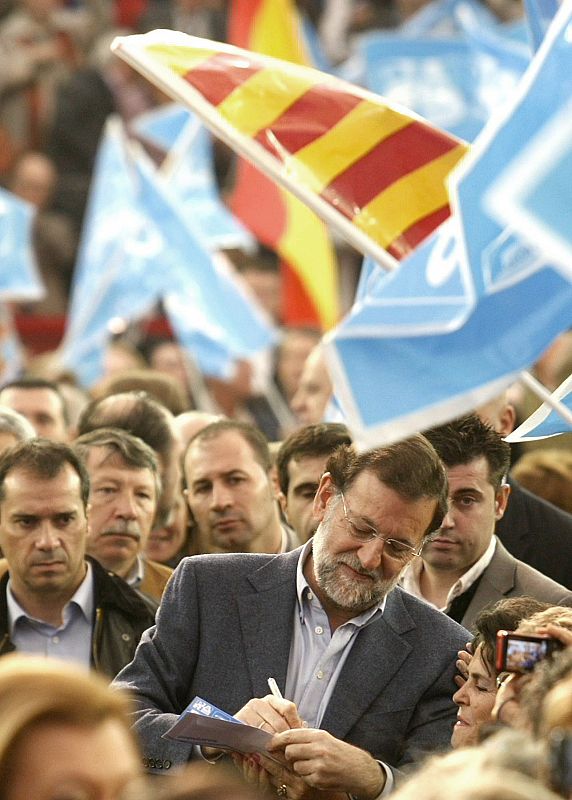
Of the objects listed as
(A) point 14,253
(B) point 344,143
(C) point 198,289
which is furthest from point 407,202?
(A) point 14,253

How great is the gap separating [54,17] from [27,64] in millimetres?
1058

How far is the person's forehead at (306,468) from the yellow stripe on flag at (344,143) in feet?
4.07

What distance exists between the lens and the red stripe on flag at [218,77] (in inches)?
244

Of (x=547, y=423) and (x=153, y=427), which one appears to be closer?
(x=547, y=423)

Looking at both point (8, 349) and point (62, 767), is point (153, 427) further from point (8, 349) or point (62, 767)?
point (8, 349)

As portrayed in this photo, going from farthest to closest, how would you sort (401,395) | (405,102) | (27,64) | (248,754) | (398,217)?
1. (27,64)
2. (405,102)
3. (398,217)
4. (248,754)
5. (401,395)

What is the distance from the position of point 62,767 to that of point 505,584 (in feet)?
10.2

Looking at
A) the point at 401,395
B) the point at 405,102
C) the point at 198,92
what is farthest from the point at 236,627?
the point at 405,102

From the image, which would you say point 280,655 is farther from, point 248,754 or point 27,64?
point 27,64

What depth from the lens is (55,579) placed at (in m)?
6.28

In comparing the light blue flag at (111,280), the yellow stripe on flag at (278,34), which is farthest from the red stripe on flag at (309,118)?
the yellow stripe on flag at (278,34)

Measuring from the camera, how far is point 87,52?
18188 millimetres

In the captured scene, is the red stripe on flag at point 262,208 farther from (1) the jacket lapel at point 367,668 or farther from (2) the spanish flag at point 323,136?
(1) the jacket lapel at point 367,668

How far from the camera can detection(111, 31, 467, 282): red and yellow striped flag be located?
5.97m
